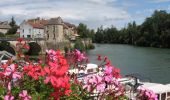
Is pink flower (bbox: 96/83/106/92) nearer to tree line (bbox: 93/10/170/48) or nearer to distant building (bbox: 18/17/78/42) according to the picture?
distant building (bbox: 18/17/78/42)

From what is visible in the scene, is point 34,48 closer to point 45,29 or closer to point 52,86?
point 45,29

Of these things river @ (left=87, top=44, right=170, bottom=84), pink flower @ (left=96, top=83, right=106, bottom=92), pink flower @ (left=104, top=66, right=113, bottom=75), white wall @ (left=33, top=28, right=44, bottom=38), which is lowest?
river @ (left=87, top=44, right=170, bottom=84)

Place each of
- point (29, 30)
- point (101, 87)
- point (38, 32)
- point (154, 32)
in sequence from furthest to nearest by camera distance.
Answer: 1. point (154, 32)
2. point (29, 30)
3. point (38, 32)
4. point (101, 87)

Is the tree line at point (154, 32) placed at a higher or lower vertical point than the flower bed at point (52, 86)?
lower

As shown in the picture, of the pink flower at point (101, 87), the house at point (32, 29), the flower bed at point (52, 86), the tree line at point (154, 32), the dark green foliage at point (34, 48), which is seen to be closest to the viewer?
the flower bed at point (52, 86)

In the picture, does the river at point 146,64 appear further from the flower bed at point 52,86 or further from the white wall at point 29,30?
the flower bed at point 52,86

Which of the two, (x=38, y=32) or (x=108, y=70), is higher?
(x=108, y=70)

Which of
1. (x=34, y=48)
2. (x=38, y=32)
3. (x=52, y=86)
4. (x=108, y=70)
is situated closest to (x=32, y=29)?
(x=38, y=32)

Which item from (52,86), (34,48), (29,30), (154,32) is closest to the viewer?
(52,86)

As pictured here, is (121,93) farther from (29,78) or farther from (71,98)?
(29,78)

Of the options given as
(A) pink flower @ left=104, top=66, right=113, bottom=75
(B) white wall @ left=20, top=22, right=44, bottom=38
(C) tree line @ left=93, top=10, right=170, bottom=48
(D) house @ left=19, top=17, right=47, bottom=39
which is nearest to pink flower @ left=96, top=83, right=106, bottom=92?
(A) pink flower @ left=104, top=66, right=113, bottom=75

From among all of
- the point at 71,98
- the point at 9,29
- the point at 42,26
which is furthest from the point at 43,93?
the point at 9,29

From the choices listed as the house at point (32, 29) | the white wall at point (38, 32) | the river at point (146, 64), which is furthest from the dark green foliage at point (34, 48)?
the house at point (32, 29)

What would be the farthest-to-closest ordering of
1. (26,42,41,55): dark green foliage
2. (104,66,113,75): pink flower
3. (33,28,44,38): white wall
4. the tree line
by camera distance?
1. the tree line
2. (33,28,44,38): white wall
3. (26,42,41,55): dark green foliage
4. (104,66,113,75): pink flower
